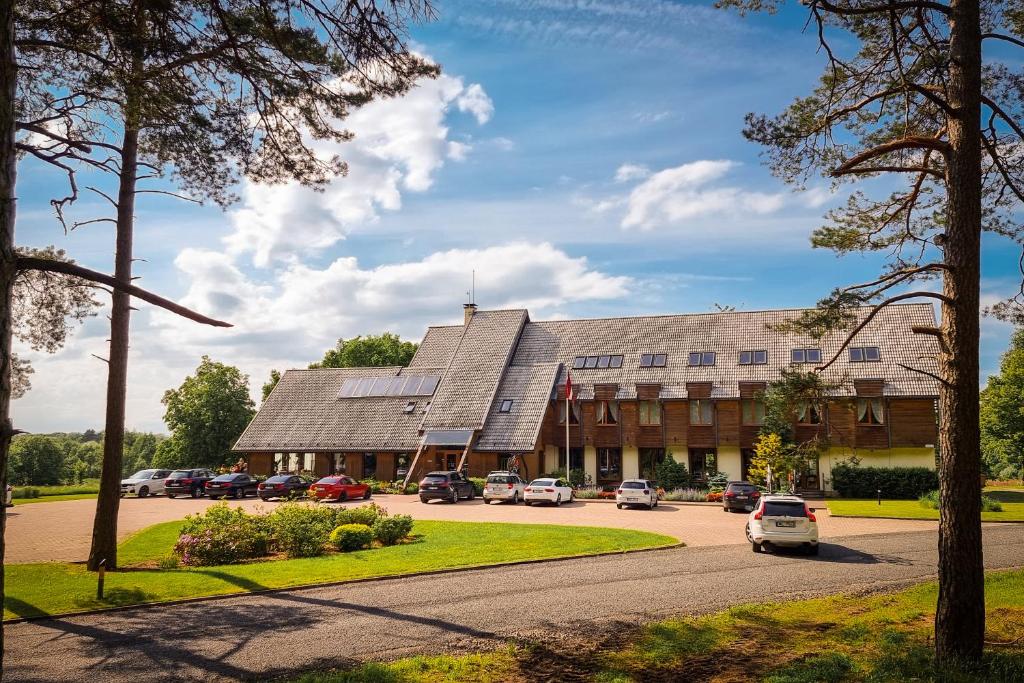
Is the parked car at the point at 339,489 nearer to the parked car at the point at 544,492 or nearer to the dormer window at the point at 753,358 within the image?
the parked car at the point at 544,492

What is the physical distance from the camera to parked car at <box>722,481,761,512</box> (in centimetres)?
2845

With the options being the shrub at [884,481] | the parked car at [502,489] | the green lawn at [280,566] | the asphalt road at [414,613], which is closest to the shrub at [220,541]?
the green lawn at [280,566]

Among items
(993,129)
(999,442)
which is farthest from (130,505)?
(999,442)

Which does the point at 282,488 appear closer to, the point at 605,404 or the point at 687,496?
the point at 605,404

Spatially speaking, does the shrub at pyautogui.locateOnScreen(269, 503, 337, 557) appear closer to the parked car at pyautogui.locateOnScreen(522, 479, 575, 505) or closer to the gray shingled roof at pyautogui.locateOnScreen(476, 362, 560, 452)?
the parked car at pyautogui.locateOnScreen(522, 479, 575, 505)

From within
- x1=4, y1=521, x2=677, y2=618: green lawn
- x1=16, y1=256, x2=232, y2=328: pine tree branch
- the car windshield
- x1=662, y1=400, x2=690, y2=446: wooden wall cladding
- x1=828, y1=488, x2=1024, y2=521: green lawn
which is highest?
x1=16, y1=256, x2=232, y2=328: pine tree branch

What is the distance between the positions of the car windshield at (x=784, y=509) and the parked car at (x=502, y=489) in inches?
636

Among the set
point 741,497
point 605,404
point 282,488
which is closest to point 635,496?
point 741,497

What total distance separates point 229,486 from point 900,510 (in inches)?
1256

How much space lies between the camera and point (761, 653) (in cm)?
929

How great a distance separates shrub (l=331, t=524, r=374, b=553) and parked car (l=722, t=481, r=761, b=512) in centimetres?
1642

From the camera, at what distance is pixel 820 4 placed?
9148 mm

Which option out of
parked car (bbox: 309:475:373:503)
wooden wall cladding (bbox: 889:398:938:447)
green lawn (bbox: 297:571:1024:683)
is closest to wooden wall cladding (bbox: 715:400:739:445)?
wooden wall cladding (bbox: 889:398:938:447)

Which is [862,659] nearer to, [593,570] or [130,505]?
[593,570]
